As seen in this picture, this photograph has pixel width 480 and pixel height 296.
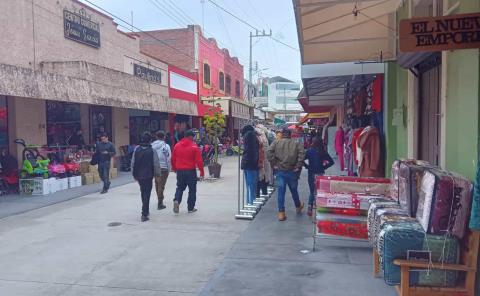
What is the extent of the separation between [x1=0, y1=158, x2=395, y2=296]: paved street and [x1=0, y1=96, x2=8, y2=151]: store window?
3860 mm

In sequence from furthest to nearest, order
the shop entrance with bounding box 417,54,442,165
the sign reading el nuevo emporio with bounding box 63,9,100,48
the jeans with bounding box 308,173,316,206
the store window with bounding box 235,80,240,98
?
the store window with bounding box 235,80,240,98 < the sign reading el nuevo emporio with bounding box 63,9,100,48 < the jeans with bounding box 308,173,316,206 < the shop entrance with bounding box 417,54,442,165

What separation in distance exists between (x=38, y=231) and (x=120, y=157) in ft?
33.4

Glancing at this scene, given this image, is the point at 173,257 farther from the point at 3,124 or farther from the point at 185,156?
the point at 3,124

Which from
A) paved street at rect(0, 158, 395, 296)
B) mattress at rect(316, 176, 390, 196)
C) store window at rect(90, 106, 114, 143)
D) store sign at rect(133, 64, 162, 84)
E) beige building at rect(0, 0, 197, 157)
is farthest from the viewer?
store sign at rect(133, 64, 162, 84)

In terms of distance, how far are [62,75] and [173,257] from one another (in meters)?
7.39

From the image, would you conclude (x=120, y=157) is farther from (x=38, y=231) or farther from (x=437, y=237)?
(x=437, y=237)

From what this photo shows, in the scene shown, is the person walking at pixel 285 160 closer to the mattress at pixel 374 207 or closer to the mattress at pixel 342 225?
the mattress at pixel 342 225

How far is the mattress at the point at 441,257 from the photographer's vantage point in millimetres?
3498

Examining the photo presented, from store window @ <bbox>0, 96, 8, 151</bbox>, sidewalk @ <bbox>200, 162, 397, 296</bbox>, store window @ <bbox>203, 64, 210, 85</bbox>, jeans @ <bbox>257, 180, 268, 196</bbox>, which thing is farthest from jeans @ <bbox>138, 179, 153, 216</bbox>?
store window @ <bbox>203, 64, 210, 85</bbox>

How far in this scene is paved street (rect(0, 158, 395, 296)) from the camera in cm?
467

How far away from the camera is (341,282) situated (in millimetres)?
4707

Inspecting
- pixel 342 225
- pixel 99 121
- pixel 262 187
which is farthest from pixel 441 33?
pixel 99 121

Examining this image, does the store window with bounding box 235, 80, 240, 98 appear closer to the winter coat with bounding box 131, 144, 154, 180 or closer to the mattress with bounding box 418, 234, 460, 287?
the winter coat with bounding box 131, 144, 154, 180

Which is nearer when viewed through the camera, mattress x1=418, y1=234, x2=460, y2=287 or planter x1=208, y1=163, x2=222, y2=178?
mattress x1=418, y1=234, x2=460, y2=287
